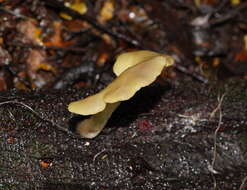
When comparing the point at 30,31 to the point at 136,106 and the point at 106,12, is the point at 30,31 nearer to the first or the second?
the point at 106,12

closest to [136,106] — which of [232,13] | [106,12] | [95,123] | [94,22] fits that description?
[95,123]

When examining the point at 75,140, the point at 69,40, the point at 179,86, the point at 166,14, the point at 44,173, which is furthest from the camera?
the point at 166,14

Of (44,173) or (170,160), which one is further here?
(170,160)

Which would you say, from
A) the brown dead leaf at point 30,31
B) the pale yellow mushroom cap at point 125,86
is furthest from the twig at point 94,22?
the pale yellow mushroom cap at point 125,86

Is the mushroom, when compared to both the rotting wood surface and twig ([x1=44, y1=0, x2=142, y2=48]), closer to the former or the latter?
the rotting wood surface

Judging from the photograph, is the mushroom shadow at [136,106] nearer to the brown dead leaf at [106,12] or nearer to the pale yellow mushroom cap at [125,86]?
the pale yellow mushroom cap at [125,86]

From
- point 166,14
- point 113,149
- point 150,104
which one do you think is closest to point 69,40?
point 166,14

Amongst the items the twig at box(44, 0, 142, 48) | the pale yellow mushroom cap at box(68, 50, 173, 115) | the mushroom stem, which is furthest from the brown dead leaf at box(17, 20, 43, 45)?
the pale yellow mushroom cap at box(68, 50, 173, 115)

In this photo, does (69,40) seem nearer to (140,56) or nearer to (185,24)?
(185,24)
